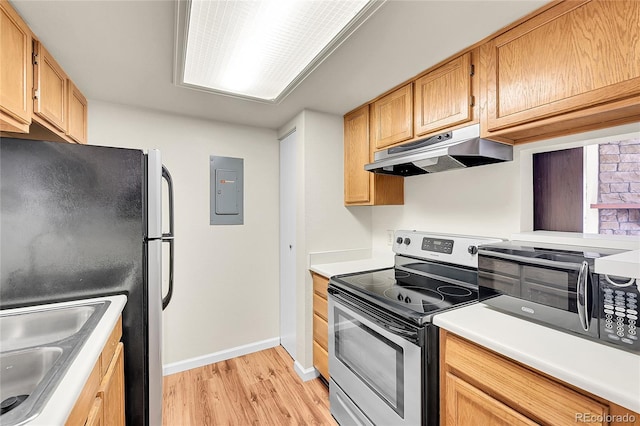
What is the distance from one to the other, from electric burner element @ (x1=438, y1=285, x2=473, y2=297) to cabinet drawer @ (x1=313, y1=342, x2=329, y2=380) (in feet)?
3.21

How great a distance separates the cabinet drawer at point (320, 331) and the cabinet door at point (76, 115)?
6.69ft

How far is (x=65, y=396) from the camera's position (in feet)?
2.22

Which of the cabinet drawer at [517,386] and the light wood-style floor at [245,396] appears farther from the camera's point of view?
the light wood-style floor at [245,396]

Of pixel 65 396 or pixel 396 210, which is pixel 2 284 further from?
pixel 396 210

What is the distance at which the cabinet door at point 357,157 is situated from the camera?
220cm

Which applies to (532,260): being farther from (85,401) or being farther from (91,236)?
(91,236)

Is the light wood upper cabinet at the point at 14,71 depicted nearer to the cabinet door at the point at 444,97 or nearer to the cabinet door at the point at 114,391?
the cabinet door at the point at 114,391

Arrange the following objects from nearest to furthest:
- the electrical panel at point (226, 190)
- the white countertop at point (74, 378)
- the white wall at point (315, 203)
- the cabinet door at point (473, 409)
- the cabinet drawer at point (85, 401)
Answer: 1. the white countertop at point (74, 378)
2. the cabinet drawer at point (85, 401)
3. the cabinet door at point (473, 409)
4. the white wall at point (315, 203)
5. the electrical panel at point (226, 190)

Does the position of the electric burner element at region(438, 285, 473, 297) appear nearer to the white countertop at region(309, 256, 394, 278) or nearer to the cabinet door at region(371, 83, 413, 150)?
the white countertop at region(309, 256, 394, 278)

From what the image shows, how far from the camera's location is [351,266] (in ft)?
7.30

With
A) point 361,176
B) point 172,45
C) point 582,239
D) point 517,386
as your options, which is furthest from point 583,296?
point 172,45

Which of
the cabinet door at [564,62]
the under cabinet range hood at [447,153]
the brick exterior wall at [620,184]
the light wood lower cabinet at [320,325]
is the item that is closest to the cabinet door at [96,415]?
the light wood lower cabinet at [320,325]

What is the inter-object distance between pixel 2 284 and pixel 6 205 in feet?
1.09

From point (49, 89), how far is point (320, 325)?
215cm
